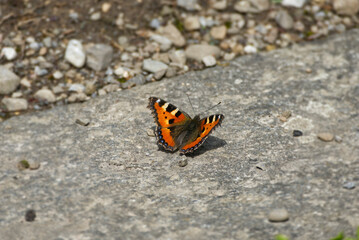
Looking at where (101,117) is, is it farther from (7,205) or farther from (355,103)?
(355,103)

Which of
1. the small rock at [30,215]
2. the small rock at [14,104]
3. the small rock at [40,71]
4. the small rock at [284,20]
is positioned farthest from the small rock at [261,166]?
the small rock at [40,71]

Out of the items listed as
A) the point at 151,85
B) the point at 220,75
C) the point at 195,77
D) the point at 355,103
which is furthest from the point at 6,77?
the point at 355,103

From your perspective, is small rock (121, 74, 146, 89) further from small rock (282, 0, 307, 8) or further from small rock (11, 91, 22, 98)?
small rock (282, 0, 307, 8)

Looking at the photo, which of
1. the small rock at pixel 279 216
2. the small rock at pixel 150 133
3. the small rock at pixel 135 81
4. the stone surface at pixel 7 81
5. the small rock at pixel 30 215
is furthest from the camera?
the small rock at pixel 135 81

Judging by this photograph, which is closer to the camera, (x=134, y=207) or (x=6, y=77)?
(x=134, y=207)

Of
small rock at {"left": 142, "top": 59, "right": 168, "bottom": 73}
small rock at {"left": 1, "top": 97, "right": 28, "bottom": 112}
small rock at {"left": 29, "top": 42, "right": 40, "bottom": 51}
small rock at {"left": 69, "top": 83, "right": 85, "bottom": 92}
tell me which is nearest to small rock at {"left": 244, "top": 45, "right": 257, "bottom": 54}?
small rock at {"left": 142, "top": 59, "right": 168, "bottom": 73}

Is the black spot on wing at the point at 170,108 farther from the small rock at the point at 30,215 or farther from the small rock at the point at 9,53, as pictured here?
the small rock at the point at 9,53
